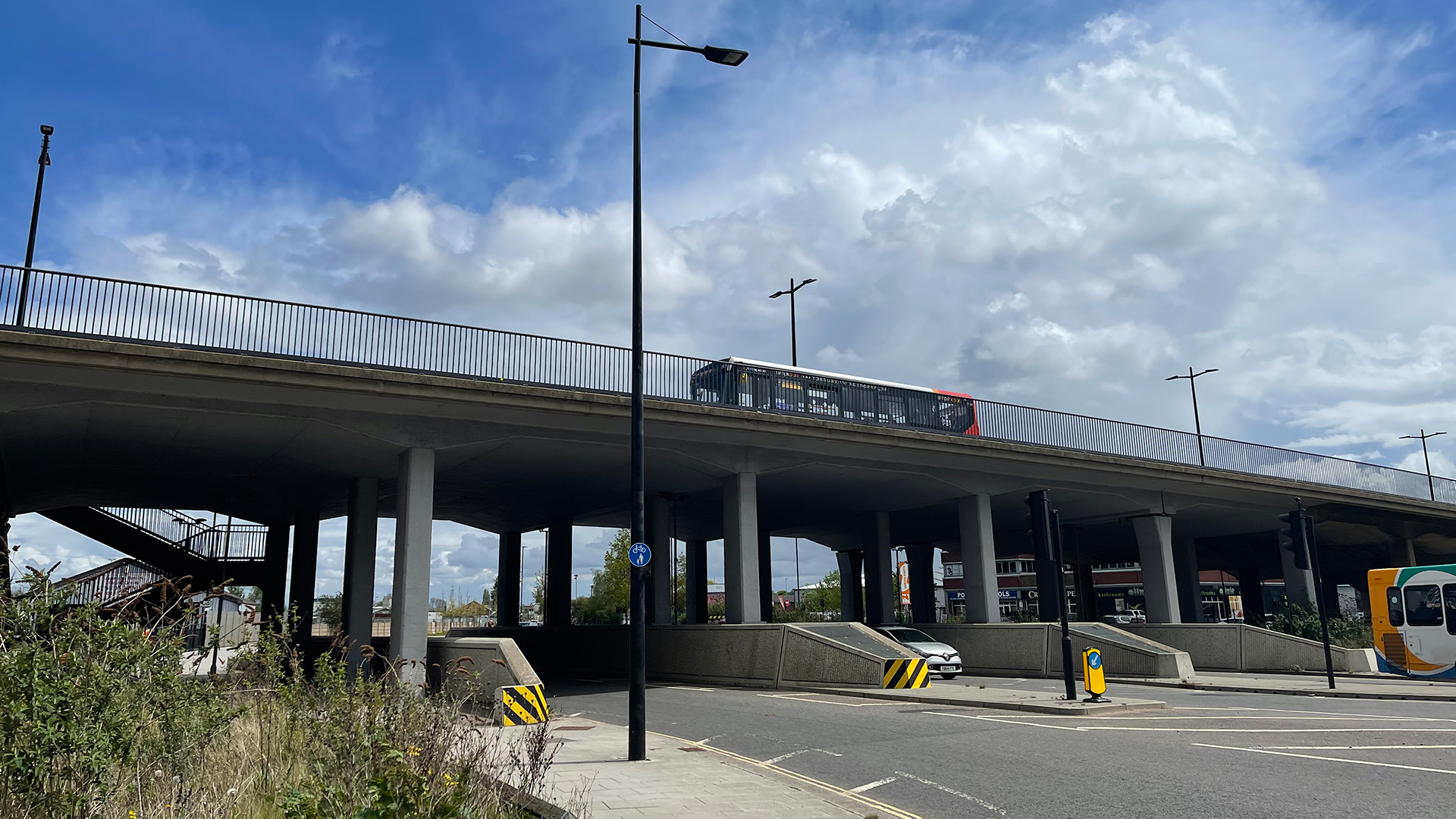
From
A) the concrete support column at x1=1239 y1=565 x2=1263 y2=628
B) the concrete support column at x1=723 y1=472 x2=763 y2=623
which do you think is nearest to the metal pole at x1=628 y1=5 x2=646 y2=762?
the concrete support column at x1=723 y1=472 x2=763 y2=623

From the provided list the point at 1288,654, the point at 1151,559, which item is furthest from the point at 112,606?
the point at 1151,559

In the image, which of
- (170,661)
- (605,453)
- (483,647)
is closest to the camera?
(170,661)

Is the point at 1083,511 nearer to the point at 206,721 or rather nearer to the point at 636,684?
the point at 636,684

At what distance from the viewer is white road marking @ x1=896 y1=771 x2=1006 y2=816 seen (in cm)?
839

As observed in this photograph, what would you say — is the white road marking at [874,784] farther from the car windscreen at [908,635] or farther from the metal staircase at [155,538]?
the metal staircase at [155,538]

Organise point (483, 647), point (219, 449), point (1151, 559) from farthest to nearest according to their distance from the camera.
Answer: point (1151, 559)
point (219, 449)
point (483, 647)

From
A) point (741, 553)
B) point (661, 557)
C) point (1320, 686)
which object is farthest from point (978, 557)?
point (1320, 686)

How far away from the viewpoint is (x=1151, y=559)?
35.6m

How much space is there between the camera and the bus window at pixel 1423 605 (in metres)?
24.0

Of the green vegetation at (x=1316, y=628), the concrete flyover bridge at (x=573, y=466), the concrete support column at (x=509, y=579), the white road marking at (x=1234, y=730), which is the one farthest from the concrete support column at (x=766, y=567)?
the white road marking at (x=1234, y=730)

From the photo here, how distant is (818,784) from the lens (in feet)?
31.9

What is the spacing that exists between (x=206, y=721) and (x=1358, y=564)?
53966 mm

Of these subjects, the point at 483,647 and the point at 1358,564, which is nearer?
the point at 483,647

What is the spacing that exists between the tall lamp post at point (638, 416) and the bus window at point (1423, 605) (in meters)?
22.1
